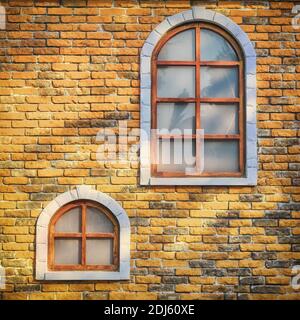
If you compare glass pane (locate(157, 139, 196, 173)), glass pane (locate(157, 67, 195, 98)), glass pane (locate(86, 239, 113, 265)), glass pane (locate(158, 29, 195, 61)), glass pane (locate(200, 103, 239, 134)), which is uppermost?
glass pane (locate(158, 29, 195, 61))

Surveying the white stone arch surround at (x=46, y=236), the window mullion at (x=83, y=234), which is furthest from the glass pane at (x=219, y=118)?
the window mullion at (x=83, y=234)

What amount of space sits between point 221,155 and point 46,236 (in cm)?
191

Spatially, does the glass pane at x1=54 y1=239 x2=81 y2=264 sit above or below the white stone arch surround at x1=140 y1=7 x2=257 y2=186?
below

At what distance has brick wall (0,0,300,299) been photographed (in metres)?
4.11

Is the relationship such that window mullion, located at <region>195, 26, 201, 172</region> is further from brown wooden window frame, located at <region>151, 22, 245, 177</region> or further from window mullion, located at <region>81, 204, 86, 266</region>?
window mullion, located at <region>81, 204, 86, 266</region>

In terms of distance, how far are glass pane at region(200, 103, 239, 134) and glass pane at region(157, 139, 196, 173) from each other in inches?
10.4

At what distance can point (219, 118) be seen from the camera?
14.0 ft

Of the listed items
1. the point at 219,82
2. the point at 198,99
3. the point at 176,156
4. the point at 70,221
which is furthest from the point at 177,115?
the point at 70,221

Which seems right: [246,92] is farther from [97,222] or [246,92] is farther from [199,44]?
[97,222]

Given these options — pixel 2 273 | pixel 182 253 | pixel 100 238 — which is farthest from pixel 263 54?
pixel 2 273

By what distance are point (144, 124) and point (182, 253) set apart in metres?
1.32

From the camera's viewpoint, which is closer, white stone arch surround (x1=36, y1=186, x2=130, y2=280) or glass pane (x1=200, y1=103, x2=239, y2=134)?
white stone arch surround (x1=36, y1=186, x2=130, y2=280)
